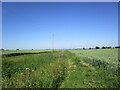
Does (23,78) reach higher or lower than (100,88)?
higher

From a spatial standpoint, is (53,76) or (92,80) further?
(92,80)

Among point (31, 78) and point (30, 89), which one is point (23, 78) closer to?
point (31, 78)

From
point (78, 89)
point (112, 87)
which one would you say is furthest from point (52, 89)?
point (112, 87)

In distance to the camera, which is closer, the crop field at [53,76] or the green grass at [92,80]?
the crop field at [53,76]

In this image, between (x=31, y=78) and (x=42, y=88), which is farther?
(x=31, y=78)

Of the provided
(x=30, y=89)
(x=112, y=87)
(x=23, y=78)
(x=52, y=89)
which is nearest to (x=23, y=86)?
(x=30, y=89)

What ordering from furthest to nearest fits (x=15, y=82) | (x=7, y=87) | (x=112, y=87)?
(x=112, y=87) < (x=15, y=82) < (x=7, y=87)

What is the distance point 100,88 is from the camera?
8.10m

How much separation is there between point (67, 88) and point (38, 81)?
6.14ft

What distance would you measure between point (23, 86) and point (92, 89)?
13.2ft

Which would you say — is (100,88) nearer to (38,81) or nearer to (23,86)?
(38,81)

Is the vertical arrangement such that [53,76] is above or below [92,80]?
above

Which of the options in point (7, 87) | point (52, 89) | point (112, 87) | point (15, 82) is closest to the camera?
point (7, 87)

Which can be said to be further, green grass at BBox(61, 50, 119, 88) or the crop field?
green grass at BBox(61, 50, 119, 88)
